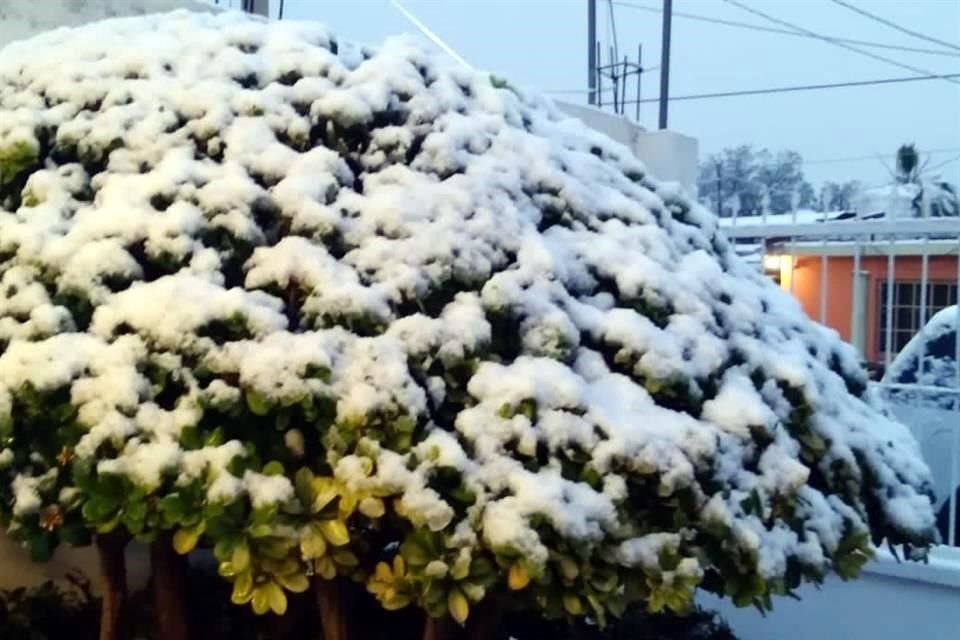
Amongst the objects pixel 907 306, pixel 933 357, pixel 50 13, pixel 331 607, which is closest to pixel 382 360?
pixel 331 607

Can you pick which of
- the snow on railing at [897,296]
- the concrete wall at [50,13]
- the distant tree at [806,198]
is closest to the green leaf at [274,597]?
the concrete wall at [50,13]

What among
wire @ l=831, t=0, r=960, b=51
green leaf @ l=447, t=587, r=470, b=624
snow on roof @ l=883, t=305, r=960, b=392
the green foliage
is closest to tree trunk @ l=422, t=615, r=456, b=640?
green leaf @ l=447, t=587, r=470, b=624

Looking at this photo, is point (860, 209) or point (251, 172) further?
point (860, 209)

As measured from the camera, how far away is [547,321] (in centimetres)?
243

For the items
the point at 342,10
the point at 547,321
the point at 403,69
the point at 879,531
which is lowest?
the point at 879,531

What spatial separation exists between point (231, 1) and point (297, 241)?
319 cm

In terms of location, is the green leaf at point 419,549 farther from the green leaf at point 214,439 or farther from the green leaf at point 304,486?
the green leaf at point 214,439

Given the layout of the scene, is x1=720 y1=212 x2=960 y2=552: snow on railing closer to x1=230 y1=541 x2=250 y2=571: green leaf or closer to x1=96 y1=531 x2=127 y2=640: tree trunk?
x1=96 y1=531 x2=127 y2=640: tree trunk

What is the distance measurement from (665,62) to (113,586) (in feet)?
49.2

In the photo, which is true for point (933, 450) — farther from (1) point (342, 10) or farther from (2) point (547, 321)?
(1) point (342, 10)

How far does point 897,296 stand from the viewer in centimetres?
563

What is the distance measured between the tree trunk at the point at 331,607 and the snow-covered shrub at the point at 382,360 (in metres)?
0.03

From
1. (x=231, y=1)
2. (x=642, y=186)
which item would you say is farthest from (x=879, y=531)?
(x=231, y=1)

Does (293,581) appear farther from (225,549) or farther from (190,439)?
(190,439)
